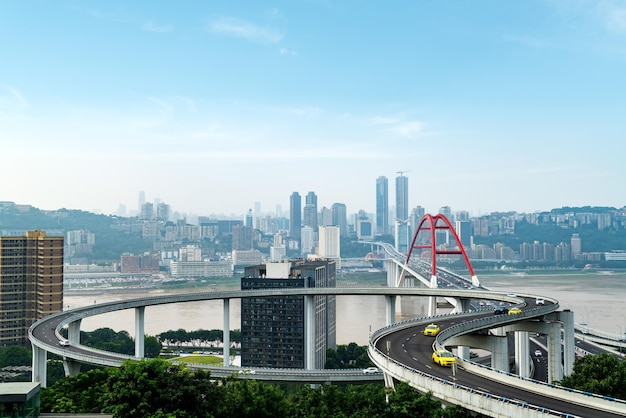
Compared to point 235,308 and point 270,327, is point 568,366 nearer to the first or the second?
point 270,327

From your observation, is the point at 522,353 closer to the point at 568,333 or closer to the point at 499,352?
the point at 568,333

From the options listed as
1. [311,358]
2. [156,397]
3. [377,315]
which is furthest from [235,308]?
[156,397]

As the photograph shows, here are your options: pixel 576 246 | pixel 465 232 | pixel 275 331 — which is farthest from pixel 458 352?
pixel 465 232

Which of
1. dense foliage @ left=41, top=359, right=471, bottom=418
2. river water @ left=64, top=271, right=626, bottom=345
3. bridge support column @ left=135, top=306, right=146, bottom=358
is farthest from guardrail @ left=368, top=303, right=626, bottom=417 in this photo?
river water @ left=64, top=271, right=626, bottom=345

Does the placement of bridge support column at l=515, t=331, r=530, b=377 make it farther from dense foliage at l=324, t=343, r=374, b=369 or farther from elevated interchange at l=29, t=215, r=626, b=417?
dense foliage at l=324, t=343, r=374, b=369

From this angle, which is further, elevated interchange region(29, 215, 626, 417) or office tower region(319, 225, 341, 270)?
office tower region(319, 225, 341, 270)
